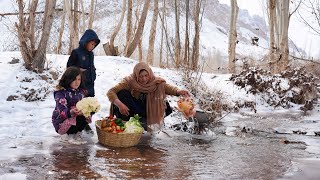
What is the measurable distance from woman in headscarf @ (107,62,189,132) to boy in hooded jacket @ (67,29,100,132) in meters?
0.53

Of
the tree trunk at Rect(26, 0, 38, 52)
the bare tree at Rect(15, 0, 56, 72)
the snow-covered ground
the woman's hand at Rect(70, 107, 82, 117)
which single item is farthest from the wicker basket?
the tree trunk at Rect(26, 0, 38, 52)

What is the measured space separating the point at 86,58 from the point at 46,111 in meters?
1.79

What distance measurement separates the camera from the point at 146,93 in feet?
18.2

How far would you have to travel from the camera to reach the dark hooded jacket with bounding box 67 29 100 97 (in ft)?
18.1

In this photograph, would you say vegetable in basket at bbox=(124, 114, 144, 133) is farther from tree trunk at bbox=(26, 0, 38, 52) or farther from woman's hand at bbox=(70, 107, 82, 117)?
tree trunk at bbox=(26, 0, 38, 52)

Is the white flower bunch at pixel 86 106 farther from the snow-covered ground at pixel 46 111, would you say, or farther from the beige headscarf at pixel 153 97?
the beige headscarf at pixel 153 97

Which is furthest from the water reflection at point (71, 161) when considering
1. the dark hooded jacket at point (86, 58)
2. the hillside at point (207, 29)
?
the hillside at point (207, 29)

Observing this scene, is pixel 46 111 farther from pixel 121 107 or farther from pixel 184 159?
pixel 184 159

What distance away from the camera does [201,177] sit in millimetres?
3561

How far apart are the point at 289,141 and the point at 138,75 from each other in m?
2.47

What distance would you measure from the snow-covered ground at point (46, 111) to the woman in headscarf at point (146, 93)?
2.21ft

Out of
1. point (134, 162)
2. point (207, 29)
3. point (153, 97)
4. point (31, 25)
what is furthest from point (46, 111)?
point (207, 29)

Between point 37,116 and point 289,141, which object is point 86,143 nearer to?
point 37,116

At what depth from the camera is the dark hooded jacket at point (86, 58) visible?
5.53m
